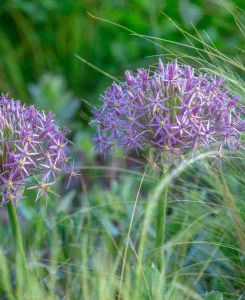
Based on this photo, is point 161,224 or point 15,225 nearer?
point 15,225

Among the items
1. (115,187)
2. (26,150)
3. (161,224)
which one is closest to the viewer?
(26,150)

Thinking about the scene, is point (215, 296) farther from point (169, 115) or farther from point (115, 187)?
point (115, 187)

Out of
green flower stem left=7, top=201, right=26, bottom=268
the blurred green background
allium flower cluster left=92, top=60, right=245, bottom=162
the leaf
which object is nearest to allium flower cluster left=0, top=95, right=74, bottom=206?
green flower stem left=7, top=201, right=26, bottom=268

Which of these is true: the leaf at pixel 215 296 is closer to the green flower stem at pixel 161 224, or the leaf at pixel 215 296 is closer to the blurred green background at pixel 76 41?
the green flower stem at pixel 161 224

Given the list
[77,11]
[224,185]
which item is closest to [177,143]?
[224,185]

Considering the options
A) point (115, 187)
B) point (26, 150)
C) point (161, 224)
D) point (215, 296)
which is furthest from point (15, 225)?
point (115, 187)

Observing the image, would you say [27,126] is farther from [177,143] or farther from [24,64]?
[24,64]

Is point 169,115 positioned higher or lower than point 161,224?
higher
